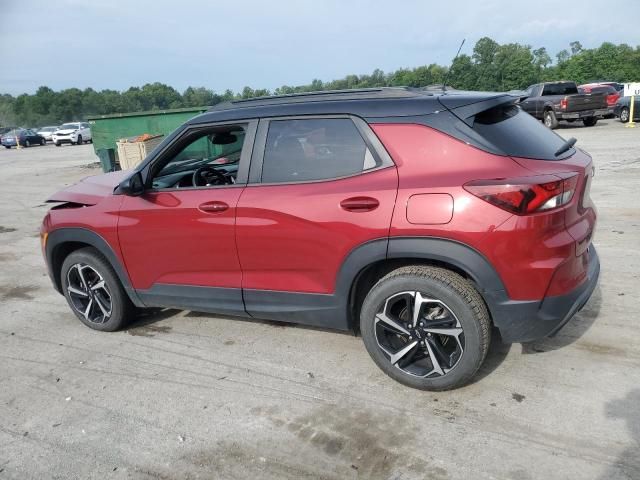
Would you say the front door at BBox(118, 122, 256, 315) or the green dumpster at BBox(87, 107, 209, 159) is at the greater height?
the green dumpster at BBox(87, 107, 209, 159)

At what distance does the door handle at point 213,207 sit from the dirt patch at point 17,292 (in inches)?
118

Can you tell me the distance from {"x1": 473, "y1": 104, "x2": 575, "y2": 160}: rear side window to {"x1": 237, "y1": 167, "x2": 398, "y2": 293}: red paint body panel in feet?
1.95

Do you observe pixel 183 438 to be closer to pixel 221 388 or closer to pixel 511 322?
pixel 221 388

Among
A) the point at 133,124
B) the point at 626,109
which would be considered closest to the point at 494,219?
the point at 133,124

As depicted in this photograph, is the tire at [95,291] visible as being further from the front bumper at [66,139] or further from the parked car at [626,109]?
the front bumper at [66,139]

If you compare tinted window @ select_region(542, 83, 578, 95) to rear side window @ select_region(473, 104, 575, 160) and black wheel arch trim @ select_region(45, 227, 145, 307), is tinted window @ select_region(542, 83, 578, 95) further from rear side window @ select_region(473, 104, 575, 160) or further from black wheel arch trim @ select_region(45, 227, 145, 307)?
black wheel arch trim @ select_region(45, 227, 145, 307)

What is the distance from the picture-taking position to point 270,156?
3514mm

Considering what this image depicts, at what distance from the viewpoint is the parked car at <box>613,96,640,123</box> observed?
66.9 feet

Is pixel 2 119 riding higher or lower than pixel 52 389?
higher

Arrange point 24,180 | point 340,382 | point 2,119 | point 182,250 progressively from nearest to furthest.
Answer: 1. point 340,382
2. point 182,250
3. point 24,180
4. point 2,119

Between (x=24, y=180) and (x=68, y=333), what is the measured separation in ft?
47.1

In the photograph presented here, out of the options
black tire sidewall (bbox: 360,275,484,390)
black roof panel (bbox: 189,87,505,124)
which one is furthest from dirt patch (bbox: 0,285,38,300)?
black tire sidewall (bbox: 360,275,484,390)

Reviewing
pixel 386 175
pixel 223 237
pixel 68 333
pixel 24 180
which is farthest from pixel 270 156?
pixel 24 180

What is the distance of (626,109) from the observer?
2088 centimetres
